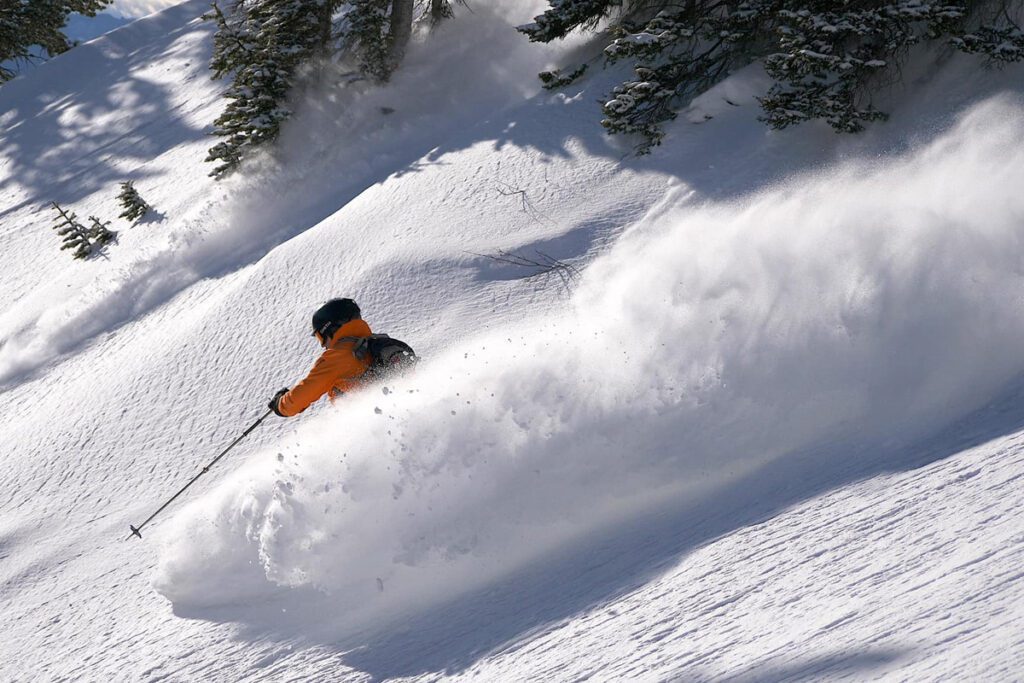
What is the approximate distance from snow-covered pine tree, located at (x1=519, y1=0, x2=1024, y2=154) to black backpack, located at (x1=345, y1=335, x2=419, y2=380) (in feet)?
16.1

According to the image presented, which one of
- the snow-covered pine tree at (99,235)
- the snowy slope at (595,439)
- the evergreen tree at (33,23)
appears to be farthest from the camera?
the evergreen tree at (33,23)

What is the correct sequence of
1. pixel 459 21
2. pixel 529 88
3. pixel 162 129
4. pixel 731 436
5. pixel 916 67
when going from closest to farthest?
1. pixel 731 436
2. pixel 916 67
3. pixel 529 88
4. pixel 459 21
5. pixel 162 129

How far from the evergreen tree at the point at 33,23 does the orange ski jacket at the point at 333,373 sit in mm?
24489

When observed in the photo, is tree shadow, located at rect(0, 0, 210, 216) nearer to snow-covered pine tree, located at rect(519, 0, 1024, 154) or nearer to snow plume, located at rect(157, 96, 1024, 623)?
snow-covered pine tree, located at rect(519, 0, 1024, 154)

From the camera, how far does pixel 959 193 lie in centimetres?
598

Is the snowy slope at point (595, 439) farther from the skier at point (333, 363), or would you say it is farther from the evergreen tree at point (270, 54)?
the evergreen tree at point (270, 54)

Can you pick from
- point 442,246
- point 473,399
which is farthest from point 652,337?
point 442,246

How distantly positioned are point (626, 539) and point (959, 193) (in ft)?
13.5

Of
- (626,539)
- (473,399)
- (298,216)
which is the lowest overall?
(626,539)

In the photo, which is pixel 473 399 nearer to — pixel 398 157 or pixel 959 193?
pixel 959 193

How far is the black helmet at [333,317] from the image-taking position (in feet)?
19.5

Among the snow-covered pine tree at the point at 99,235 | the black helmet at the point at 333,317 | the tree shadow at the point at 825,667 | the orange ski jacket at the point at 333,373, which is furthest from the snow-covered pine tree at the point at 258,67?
the tree shadow at the point at 825,667

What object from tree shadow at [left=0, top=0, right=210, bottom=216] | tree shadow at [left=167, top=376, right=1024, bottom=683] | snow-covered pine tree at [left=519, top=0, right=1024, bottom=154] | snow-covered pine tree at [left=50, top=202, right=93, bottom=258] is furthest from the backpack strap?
tree shadow at [left=0, top=0, right=210, bottom=216]

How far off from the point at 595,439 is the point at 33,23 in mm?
26746
